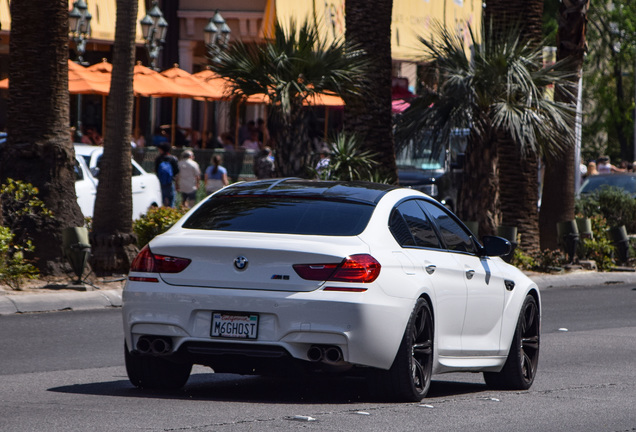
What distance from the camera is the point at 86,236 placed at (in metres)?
15.4

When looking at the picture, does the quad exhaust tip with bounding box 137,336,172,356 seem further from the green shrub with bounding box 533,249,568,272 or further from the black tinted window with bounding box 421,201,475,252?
the green shrub with bounding box 533,249,568,272

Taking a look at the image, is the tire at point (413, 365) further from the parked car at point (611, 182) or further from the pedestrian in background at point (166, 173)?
the parked car at point (611, 182)

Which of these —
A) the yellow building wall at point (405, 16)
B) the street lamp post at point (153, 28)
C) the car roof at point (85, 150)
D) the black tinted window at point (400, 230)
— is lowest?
the car roof at point (85, 150)

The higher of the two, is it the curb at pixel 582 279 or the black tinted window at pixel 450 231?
the black tinted window at pixel 450 231

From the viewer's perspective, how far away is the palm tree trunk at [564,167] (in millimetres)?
22344

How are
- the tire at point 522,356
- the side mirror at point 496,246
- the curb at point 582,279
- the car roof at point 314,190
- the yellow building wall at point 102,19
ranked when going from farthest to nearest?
the yellow building wall at point 102,19, the curb at point 582,279, the tire at point 522,356, the side mirror at point 496,246, the car roof at point 314,190

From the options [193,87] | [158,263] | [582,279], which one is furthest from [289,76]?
[193,87]

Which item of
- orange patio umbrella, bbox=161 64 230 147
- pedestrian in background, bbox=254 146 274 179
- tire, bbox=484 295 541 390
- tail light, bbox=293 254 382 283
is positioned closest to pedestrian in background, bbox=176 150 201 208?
pedestrian in background, bbox=254 146 274 179

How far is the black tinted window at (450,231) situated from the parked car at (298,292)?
0.81 ft

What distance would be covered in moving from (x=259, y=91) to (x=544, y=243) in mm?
7235

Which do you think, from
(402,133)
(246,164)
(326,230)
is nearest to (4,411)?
(326,230)

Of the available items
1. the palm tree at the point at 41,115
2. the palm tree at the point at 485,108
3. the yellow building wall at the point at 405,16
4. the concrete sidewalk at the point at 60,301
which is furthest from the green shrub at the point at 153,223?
the yellow building wall at the point at 405,16

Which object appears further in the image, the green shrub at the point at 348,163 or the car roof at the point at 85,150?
the car roof at the point at 85,150

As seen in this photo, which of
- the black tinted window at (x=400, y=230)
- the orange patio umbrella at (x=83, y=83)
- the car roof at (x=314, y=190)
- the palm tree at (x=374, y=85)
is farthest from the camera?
the orange patio umbrella at (x=83, y=83)
